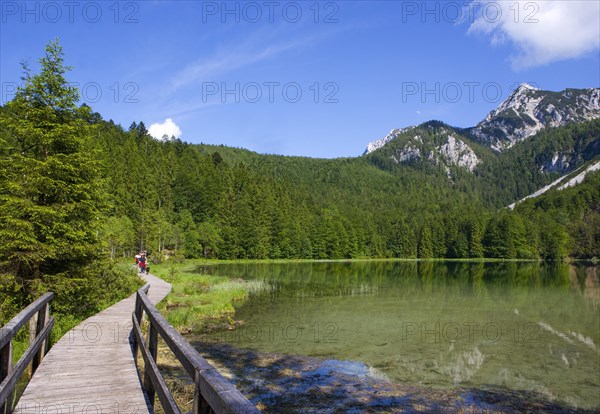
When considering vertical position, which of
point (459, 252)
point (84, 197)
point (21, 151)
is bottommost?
point (459, 252)

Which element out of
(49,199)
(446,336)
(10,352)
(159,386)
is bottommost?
(446,336)

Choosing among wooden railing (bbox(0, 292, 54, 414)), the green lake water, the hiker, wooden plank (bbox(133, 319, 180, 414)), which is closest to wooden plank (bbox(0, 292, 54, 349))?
wooden railing (bbox(0, 292, 54, 414))

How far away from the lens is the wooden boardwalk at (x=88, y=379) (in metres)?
6.39

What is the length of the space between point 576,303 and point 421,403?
93.8ft

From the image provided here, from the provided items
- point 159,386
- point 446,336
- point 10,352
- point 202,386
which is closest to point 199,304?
point 446,336

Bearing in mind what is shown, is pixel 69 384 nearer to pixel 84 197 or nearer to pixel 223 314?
pixel 84 197

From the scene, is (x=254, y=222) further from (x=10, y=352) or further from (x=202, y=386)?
(x=202, y=386)

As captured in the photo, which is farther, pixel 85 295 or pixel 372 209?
pixel 372 209

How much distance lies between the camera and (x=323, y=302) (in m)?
32.5

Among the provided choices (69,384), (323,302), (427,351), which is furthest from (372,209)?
(69,384)

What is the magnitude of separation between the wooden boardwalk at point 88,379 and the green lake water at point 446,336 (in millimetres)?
8597

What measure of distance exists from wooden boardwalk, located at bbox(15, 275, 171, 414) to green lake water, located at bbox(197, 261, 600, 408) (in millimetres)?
8597

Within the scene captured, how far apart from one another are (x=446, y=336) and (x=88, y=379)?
1823 cm

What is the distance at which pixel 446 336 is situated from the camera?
21594 millimetres
